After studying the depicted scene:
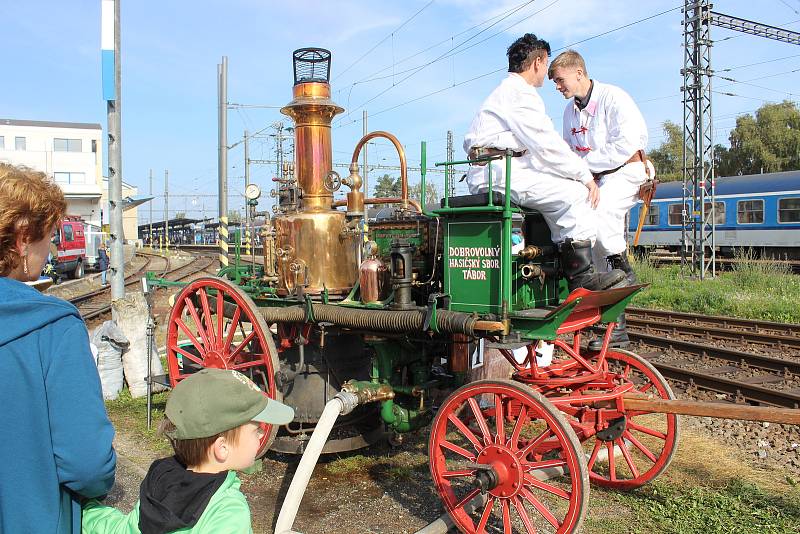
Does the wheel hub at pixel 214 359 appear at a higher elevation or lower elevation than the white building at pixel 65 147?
lower

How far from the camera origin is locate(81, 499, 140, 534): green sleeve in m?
2.02

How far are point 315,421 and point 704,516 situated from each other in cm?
299

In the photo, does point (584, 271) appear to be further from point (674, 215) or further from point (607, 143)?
point (674, 215)

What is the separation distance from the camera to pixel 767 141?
1682 inches

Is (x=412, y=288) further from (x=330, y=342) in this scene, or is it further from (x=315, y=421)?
(x=315, y=421)

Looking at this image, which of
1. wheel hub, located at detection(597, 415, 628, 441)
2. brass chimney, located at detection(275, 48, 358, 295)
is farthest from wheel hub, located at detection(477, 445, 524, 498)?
brass chimney, located at detection(275, 48, 358, 295)

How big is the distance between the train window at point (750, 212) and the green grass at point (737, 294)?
21.3ft

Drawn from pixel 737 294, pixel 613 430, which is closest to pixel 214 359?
pixel 613 430

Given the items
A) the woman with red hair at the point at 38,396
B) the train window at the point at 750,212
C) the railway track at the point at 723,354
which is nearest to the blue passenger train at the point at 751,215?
the train window at the point at 750,212

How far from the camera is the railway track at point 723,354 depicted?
7582mm

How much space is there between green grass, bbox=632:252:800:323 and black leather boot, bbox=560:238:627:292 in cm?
970

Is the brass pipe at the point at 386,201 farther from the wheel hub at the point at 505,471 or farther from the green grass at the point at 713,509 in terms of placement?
the green grass at the point at 713,509

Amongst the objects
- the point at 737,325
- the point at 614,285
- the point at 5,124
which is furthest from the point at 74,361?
the point at 5,124

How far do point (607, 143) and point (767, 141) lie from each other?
146 ft
